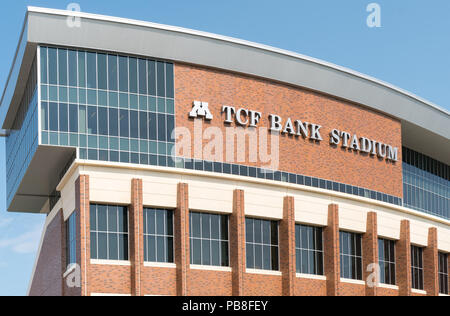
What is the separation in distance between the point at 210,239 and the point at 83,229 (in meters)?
7.51

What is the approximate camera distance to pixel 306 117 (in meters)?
49.8

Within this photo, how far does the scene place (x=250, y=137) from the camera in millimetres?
46750

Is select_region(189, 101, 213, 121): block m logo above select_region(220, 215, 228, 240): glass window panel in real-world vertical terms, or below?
above

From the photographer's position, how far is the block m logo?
45062 millimetres

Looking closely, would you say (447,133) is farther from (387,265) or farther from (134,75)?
(134,75)

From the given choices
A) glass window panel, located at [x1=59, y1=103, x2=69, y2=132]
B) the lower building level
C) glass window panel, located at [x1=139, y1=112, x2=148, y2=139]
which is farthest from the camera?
glass window panel, located at [x1=139, y1=112, x2=148, y2=139]

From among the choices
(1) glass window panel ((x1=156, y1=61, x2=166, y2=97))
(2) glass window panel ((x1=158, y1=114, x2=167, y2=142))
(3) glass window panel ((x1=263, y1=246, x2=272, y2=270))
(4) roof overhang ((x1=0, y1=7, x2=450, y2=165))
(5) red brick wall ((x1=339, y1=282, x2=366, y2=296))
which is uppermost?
(4) roof overhang ((x1=0, y1=7, x2=450, y2=165))

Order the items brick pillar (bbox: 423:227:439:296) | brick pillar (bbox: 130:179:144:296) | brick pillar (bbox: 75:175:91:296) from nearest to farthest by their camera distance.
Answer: brick pillar (bbox: 75:175:91:296)
brick pillar (bbox: 130:179:144:296)
brick pillar (bbox: 423:227:439:296)

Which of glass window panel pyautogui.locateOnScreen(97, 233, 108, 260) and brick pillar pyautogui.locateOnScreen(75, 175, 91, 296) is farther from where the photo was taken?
glass window panel pyautogui.locateOnScreen(97, 233, 108, 260)

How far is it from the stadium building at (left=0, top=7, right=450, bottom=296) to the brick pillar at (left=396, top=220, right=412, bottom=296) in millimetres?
82

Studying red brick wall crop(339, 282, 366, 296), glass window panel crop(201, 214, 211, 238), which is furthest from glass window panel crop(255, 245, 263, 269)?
red brick wall crop(339, 282, 366, 296)

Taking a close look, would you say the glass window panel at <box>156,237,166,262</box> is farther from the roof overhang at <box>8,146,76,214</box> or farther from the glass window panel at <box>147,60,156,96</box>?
the glass window panel at <box>147,60,156,96</box>
